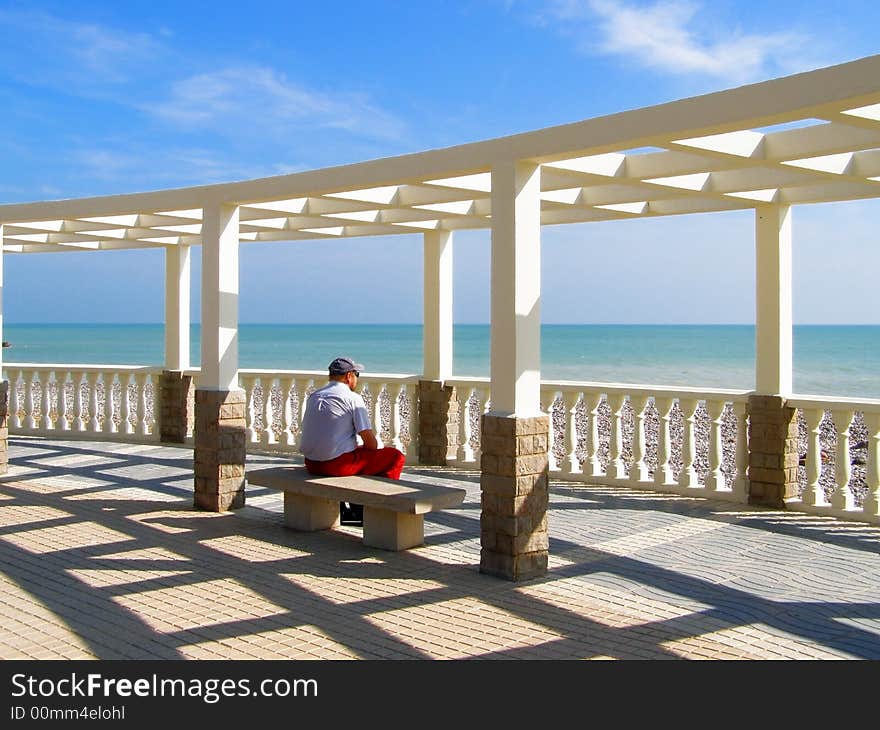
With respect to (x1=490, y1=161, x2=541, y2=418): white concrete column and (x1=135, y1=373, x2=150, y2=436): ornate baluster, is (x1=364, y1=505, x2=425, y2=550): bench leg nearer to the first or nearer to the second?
(x1=490, y1=161, x2=541, y2=418): white concrete column

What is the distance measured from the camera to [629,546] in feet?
24.5

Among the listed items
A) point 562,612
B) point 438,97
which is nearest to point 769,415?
point 562,612

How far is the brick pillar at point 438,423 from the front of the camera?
11.6 m

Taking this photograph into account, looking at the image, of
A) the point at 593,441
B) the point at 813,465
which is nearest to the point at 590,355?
the point at 593,441

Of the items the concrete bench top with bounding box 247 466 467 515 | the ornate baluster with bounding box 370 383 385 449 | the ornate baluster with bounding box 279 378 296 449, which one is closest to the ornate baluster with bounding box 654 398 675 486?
the concrete bench top with bounding box 247 466 467 515

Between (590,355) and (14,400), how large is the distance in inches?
2004

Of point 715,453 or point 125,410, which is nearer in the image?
point 715,453

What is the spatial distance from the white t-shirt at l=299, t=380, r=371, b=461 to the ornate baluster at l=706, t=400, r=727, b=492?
3.73 m

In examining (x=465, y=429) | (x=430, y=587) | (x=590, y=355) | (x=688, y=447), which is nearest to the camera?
(x=430, y=587)

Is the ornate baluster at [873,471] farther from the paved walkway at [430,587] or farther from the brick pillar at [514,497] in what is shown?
the brick pillar at [514,497]

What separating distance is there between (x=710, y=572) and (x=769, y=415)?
9.60 feet

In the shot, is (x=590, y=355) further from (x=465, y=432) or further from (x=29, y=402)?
(x=465, y=432)

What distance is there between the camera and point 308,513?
803 cm

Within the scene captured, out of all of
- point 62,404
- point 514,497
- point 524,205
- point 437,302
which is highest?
point 524,205
